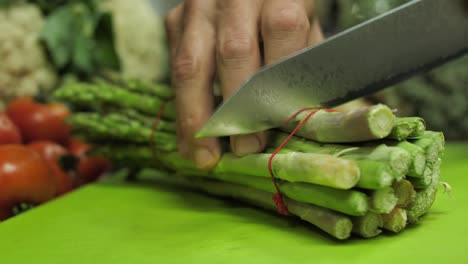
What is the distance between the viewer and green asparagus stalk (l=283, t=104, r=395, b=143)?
3.65 feet

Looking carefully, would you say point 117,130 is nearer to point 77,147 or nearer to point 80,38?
point 77,147

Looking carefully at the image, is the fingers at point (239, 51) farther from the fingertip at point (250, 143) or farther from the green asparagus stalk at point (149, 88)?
the green asparagus stalk at point (149, 88)

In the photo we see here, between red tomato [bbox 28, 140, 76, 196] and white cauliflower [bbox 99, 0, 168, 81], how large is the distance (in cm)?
107

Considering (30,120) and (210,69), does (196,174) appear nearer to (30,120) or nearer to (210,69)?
(210,69)

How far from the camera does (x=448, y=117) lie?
2246 mm

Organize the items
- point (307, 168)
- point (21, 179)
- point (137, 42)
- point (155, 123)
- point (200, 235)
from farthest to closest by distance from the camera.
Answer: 1. point (137, 42)
2. point (155, 123)
3. point (21, 179)
4. point (200, 235)
5. point (307, 168)

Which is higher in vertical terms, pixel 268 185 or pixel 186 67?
pixel 186 67

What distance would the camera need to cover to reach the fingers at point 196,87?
156cm

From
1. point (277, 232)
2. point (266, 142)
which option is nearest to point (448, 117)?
point (266, 142)

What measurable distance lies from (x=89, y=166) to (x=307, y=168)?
1291 millimetres

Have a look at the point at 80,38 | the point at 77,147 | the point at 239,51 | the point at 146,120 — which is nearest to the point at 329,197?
the point at 239,51

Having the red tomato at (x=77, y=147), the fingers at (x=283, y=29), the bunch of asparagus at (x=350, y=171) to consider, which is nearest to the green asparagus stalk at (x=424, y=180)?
the bunch of asparagus at (x=350, y=171)

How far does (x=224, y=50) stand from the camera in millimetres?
1507

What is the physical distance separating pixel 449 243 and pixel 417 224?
125mm
